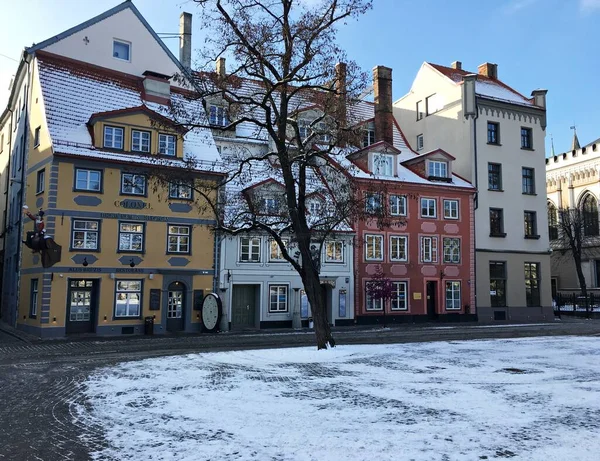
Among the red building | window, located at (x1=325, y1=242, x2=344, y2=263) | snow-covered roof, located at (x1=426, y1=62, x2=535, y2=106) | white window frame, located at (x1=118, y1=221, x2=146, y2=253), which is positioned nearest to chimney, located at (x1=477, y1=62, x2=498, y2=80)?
snow-covered roof, located at (x1=426, y1=62, x2=535, y2=106)

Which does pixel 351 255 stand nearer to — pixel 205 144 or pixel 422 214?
pixel 422 214

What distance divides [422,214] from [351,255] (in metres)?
6.01

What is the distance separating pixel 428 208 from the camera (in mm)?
37219

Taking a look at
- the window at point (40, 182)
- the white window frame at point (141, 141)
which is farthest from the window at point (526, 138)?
the window at point (40, 182)

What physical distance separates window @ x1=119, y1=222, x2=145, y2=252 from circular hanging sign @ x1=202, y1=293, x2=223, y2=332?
4.10m

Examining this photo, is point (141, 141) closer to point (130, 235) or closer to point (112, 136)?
point (112, 136)

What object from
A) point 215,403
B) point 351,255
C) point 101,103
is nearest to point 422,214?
point 351,255

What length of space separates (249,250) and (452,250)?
1419cm

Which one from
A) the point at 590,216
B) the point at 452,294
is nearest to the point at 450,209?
the point at 452,294

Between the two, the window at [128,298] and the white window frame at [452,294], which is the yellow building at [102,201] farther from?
the white window frame at [452,294]

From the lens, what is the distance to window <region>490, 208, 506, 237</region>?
39688 millimetres

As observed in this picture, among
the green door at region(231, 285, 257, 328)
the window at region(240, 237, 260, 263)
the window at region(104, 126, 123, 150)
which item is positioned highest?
the window at region(104, 126, 123, 150)

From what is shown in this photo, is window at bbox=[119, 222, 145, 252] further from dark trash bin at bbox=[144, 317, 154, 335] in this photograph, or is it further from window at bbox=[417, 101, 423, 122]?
window at bbox=[417, 101, 423, 122]

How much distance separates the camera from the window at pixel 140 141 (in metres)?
28.0
